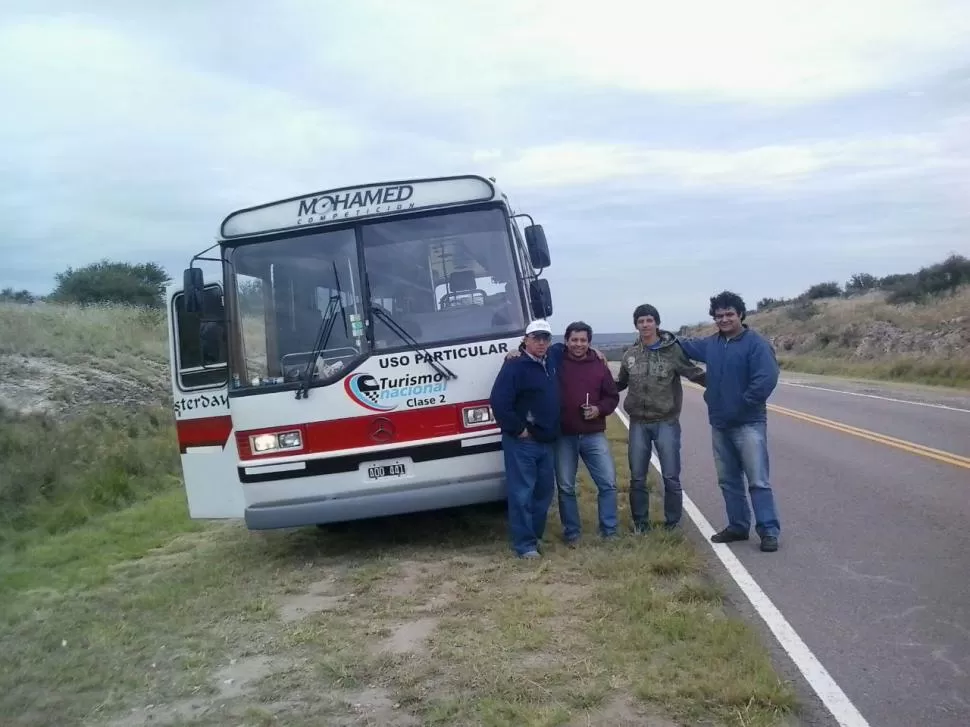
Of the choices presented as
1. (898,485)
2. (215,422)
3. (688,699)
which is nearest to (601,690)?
(688,699)

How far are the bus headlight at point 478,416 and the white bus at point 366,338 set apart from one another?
0.04 ft

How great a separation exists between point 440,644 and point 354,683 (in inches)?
26.3

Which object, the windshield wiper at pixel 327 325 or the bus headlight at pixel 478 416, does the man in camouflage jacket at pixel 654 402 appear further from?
the windshield wiper at pixel 327 325

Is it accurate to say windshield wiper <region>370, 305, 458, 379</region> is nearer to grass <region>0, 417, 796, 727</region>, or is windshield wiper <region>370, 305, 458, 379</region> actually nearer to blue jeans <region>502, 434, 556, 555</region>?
blue jeans <region>502, 434, 556, 555</region>

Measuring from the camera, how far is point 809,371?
39.4m

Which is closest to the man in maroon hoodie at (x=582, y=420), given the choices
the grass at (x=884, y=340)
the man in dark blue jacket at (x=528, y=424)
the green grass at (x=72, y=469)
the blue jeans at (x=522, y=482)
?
the man in dark blue jacket at (x=528, y=424)

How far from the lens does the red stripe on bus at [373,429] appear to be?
25.1 feet

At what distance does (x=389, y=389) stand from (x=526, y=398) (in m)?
1.10

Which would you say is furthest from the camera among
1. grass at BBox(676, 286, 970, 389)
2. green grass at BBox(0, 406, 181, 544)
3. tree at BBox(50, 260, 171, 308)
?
tree at BBox(50, 260, 171, 308)

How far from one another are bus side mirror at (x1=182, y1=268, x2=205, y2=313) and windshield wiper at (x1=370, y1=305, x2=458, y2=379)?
54.2 inches

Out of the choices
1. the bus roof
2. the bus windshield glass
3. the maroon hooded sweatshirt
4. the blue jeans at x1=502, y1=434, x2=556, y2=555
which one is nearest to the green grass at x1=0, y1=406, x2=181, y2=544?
the bus roof

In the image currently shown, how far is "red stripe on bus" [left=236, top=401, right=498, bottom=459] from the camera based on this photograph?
7.66 metres

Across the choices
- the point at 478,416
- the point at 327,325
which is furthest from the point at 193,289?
the point at 478,416

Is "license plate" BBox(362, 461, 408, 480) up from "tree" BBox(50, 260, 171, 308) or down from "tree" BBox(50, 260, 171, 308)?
down
